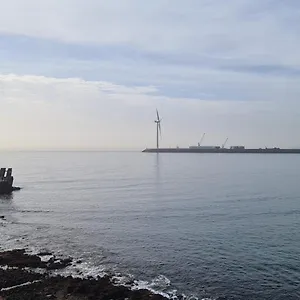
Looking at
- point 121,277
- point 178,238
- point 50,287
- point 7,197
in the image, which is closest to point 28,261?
point 50,287

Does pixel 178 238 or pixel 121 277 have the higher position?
pixel 178 238

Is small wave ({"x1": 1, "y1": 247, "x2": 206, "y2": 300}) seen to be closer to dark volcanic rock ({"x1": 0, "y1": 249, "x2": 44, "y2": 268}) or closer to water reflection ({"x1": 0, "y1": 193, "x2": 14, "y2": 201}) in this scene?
dark volcanic rock ({"x1": 0, "y1": 249, "x2": 44, "y2": 268})

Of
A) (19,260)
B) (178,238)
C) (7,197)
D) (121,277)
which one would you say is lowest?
(7,197)

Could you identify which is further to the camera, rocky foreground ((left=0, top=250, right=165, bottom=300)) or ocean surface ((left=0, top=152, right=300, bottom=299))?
ocean surface ((left=0, top=152, right=300, bottom=299))

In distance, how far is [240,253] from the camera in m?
28.4

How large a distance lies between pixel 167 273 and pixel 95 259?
5.62 metres

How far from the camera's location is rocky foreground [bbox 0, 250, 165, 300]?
1986 cm

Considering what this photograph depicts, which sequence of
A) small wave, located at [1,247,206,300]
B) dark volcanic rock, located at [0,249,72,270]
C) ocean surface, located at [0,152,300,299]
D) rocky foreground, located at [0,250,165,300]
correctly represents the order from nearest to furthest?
1. rocky foreground, located at [0,250,165,300]
2. small wave, located at [1,247,206,300]
3. ocean surface, located at [0,152,300,299]
4. dark volcanic rock, located at [0,249,72,270]

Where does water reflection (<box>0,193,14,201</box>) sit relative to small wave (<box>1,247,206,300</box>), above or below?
below

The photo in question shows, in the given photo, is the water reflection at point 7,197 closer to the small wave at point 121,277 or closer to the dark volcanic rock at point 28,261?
the dark volcanic rock at point 28,261

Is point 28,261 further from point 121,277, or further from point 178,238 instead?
point 178,238

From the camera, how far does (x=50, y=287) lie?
68.9ft

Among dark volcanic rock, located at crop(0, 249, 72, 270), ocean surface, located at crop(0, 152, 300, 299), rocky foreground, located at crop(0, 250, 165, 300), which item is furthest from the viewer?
dark volcanic rock, located at crop(0, 249, 72, 270)

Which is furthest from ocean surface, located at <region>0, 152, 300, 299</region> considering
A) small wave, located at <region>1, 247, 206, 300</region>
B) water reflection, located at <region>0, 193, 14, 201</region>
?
water reflection, located at <region>0, 193, 14, 201</region>
